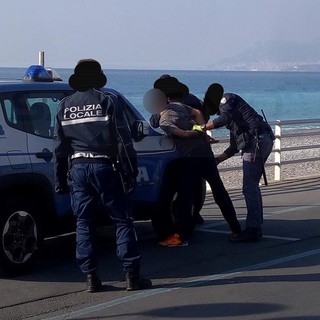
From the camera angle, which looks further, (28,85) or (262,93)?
(262,93)

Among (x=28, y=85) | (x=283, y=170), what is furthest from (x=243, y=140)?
(x=283, y=170)

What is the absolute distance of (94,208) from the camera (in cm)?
736

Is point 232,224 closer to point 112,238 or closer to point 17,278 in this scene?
point 112,238

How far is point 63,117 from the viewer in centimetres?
729

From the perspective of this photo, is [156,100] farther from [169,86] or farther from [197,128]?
[197,128]

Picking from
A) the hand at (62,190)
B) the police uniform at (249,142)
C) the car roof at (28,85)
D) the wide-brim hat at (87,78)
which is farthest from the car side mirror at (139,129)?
the hand at (62,190)

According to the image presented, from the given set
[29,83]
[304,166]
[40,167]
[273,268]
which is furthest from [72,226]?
[304,166]

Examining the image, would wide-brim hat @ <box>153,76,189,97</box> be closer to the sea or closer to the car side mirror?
the car side mirror

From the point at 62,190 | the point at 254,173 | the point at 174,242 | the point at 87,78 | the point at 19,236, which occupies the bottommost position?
the point at 174,242

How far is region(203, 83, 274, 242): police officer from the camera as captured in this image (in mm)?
9180

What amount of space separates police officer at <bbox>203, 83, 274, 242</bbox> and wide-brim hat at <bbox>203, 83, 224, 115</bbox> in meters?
0.10

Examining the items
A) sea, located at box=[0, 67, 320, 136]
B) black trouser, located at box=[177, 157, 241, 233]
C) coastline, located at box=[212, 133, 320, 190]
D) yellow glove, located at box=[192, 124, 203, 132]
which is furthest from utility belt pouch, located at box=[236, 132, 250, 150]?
coastline, located at box=[212, 133, 320, 190]

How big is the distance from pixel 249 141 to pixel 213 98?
74 centimetres

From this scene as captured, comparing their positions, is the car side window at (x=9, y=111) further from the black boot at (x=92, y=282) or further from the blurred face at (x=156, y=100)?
the blurred face at (x=156, y=100)
